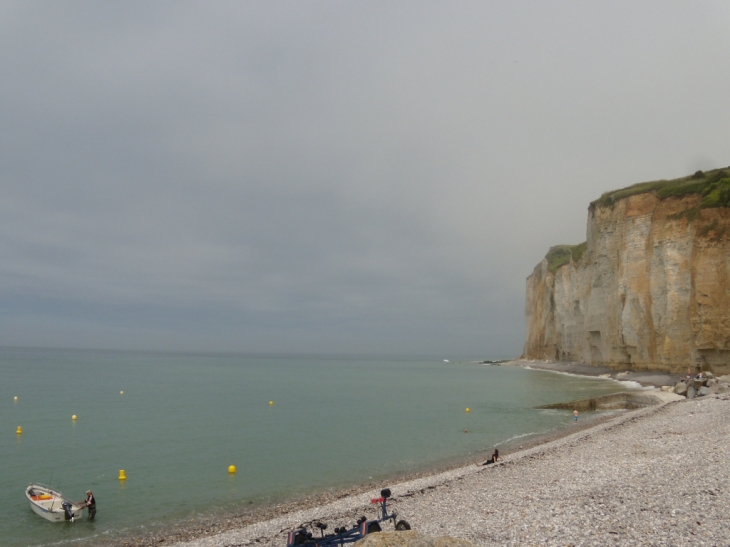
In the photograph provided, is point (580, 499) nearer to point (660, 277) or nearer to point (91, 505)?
point (91, 505)

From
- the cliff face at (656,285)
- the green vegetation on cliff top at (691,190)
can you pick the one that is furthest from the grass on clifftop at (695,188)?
the cliff face at (656,285)

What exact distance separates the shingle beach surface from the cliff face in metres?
27.1

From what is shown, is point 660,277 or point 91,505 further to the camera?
point 660,277

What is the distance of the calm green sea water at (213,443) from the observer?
1748 cm

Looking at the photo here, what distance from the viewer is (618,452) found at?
17.5 metres

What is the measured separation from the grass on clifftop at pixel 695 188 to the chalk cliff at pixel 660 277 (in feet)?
0.32

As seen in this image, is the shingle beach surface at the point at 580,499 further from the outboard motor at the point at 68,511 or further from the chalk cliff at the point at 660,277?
the chalk cliff at the point at 660,277

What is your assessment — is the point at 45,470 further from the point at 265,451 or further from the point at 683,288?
the point at 683,288

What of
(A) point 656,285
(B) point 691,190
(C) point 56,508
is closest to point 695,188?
(B) point 691,190

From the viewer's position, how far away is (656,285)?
50469 mm

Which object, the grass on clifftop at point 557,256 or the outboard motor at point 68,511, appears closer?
the outboard motor at point 68,511

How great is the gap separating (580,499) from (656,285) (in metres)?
46.9

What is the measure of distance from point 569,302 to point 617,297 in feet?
75.6

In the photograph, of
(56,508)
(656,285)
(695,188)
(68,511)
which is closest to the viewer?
(68,511)
